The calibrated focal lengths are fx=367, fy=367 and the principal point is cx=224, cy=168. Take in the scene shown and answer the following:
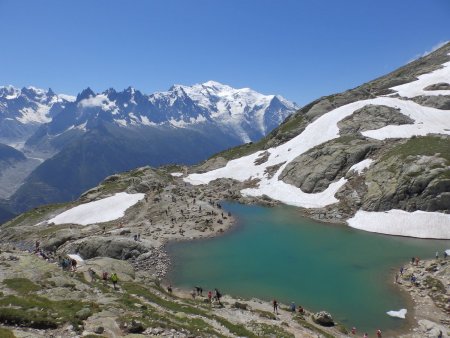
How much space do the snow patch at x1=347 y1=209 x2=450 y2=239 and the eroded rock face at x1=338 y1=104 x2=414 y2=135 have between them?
45.1 m

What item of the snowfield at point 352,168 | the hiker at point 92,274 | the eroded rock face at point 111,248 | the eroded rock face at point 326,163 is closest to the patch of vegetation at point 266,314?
the hiker at point 92,274

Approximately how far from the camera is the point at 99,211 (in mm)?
102500

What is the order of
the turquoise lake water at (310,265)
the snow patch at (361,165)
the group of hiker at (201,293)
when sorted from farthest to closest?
the snow patch at (361,165) < the turquoise lake water at (310,265) < the group of hiker at (201,293)

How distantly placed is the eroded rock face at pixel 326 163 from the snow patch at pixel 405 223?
878 inches

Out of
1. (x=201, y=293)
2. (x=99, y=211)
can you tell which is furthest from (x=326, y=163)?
(x=201, y=293)

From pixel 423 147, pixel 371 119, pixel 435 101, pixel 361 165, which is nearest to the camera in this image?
pixel 423 147

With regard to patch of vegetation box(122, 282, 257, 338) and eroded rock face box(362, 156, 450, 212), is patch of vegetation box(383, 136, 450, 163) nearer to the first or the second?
eroded rock face box(362, 156, 450, 212)

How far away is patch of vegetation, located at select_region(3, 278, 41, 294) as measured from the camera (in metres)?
30.3

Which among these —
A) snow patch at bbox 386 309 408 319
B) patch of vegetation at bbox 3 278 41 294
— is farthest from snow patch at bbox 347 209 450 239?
patch of vegetation at bbox 3 278 41 294

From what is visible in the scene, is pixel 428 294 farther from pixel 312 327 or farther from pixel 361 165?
pixel 361 165

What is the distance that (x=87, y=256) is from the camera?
220 ft

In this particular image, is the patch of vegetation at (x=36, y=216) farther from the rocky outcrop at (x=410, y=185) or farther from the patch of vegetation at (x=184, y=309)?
the rocky outcrop at (x=410, y=185)

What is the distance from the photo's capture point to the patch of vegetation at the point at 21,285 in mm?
30259

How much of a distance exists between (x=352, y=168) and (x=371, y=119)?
29.8 m
